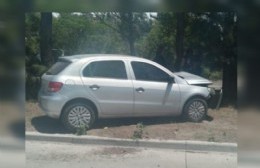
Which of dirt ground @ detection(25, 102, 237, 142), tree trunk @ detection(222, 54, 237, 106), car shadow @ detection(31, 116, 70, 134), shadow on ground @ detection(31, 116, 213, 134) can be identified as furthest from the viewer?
car shadow @ detection(31, 116, 70, 134)

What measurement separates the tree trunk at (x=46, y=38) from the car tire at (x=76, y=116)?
2.15ft

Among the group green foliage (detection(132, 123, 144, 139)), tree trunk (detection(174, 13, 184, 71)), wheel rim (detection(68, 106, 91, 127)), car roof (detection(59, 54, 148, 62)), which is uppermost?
tree trunk (detection(174, 13, 184, 71))

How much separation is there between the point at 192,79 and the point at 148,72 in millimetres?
573

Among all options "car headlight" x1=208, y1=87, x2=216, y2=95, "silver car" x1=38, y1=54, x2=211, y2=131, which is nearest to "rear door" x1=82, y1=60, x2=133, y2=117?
"silver car" x1=38, y1=54, x2=211, y2=131

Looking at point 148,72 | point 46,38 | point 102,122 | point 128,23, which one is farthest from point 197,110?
point 46,38

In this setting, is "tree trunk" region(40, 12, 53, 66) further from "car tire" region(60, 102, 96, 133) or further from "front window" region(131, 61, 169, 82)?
"front window" region(131, 61, 169, 82)

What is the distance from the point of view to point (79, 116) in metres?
6.69

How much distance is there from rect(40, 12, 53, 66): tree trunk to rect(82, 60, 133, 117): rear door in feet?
1.70

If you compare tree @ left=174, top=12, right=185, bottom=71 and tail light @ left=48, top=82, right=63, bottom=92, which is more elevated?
tree @ left=174, top=12, right=185, bottom=71

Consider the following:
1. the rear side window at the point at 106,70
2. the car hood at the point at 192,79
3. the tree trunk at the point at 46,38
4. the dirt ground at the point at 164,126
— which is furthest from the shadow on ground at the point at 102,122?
the tree trunk at the point at 46,38

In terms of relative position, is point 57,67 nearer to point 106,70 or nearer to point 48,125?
point 106,70

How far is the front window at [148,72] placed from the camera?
6.50 m

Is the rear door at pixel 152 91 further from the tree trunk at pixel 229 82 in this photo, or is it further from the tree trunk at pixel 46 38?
the tree trunk at pixel 46 38

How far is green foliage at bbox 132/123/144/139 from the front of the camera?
657cm
